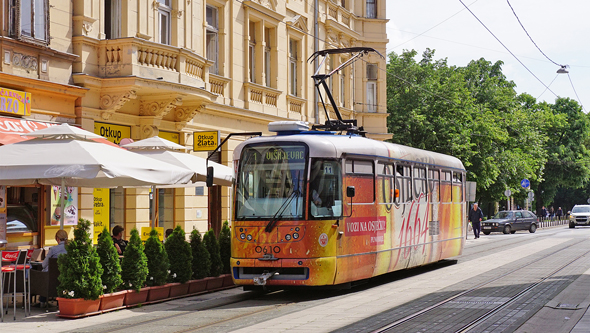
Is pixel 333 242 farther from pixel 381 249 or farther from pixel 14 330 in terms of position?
pixel 14 330

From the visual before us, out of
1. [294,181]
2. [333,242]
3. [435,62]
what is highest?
[435,62]

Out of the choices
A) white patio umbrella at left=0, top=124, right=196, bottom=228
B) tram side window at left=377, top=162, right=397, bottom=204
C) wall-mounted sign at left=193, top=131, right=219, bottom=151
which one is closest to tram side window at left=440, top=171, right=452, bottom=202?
tram side window at left=377, top=162, right=397, bottom=204

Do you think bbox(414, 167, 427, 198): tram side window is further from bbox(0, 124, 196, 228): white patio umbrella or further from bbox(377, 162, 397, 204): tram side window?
bbox(0, 124, 196, 228): white patio umbrella

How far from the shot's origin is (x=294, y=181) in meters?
13.2

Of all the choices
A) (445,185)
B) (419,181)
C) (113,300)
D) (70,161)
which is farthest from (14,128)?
(445,185)

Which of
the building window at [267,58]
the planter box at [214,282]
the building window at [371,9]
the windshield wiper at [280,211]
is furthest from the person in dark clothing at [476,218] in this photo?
the windshield wiper at [280,211]

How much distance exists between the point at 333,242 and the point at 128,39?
7.80m

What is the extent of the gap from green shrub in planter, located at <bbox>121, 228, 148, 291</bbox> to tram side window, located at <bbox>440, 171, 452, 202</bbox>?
9.17 m

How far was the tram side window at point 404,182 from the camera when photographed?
16156mm

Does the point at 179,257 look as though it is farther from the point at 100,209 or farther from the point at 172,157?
the point at 100,209

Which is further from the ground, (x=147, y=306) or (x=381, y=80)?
(x=381, y=80)

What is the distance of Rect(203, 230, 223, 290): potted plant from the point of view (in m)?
14.9

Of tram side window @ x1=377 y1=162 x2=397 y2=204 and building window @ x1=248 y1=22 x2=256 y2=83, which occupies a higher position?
building window @ x1=248 y1=22 x2=256 y2=83

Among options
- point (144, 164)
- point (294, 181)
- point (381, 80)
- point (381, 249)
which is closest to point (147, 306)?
point (144, 164)
